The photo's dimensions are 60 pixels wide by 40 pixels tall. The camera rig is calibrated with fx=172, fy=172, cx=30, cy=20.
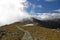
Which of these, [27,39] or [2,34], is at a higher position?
[27,39]

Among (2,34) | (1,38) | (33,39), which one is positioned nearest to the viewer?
(33,39)

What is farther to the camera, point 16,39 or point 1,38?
point 1,38

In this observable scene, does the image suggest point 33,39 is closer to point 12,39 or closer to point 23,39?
point 23,39

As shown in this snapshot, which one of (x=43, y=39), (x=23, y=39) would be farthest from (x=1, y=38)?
(x=43, y=39)

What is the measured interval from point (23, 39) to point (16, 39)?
6079 mm

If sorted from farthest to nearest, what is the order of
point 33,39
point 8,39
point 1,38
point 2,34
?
point 2,34, point 1,38, point 8,39, point 33,39

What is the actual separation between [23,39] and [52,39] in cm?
1847

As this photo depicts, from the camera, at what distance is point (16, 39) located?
4200 inches

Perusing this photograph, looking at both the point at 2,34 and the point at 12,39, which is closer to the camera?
the point at 12,39

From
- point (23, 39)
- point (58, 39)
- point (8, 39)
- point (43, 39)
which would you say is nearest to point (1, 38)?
point (8, 39)

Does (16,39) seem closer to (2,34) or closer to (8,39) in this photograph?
(8,39)

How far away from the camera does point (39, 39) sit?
104 m

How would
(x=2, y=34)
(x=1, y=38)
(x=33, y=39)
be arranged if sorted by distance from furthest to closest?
1. (x=2, y=34)
2. (x=1, y=38)
3. (x=33, y=39)

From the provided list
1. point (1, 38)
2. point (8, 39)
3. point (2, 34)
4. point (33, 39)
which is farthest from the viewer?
point (2, 34)
